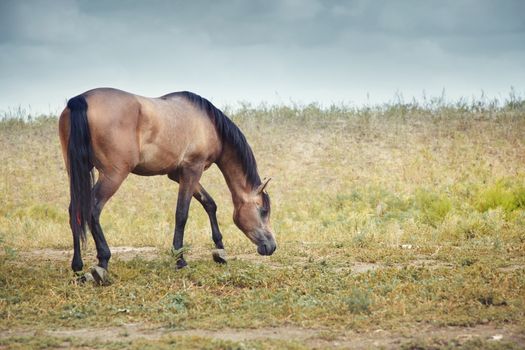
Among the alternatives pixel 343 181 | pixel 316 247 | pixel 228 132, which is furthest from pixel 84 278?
pixel 343 181

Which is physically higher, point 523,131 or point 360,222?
point 523,131

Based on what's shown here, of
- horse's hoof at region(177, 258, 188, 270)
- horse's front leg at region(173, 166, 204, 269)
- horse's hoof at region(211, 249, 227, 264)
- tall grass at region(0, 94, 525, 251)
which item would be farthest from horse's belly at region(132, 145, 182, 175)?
tall grass at region(0, 94, 525, 251)

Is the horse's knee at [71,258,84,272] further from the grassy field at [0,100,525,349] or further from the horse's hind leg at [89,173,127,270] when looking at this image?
the horse's hind leg at [89,173,127,270]

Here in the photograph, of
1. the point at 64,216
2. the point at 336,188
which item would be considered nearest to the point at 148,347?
the point at 64,216

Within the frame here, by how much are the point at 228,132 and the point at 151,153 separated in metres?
1.18

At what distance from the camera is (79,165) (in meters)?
7.25

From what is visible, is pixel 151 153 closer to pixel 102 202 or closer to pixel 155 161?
pixel 155 161

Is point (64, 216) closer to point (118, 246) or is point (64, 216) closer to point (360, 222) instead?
point (118, 246)

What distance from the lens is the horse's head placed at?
8828 millimetres

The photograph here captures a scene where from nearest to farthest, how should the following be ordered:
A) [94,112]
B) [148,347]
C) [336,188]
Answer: [148,347], [94,112], [336,188]

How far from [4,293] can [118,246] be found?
4104 millimetres

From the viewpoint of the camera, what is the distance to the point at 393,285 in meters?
6.93

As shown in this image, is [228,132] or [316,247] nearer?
[228,132]

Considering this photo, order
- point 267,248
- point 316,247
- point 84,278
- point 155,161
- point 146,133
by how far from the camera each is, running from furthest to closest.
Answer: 1. point 316,247
2. point 267,248
3. point 155,161
4. point 146,133
5. point 84,278
